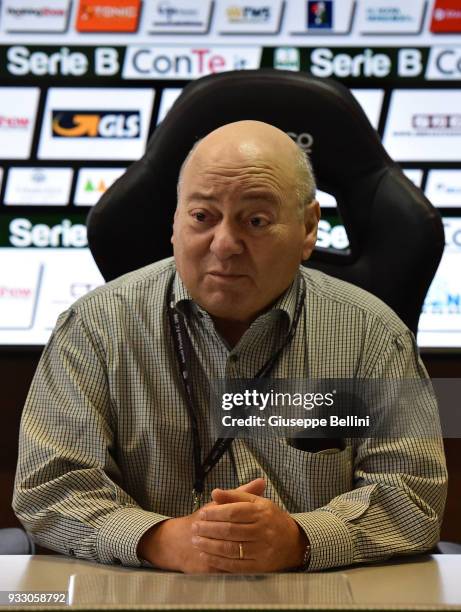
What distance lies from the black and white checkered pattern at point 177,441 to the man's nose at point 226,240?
5.3 inches

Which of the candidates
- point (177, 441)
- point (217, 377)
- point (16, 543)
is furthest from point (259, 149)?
point (16, 543)

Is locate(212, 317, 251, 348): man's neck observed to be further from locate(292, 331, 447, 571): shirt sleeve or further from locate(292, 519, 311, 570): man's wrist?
locate(292, 519, 311, 570): man's wrist

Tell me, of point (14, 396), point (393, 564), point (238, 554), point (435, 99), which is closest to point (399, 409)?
point (393, 564)

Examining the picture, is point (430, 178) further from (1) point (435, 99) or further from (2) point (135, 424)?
(2) point (135, 424)

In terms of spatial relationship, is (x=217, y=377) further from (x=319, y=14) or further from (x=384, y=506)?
(x=319, y=14)

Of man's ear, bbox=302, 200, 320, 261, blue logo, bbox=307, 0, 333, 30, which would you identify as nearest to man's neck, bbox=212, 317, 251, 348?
man's ear, bbox=302, 200, 320, 261

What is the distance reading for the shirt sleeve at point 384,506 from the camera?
1.46m

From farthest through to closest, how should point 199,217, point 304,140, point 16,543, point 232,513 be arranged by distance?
point 304,140 < point 199,217 < point 16,543 < point 232,513

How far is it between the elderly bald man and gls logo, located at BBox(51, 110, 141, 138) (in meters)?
1.40

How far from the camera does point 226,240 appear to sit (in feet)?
5.22

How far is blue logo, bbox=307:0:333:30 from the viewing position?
120 inches

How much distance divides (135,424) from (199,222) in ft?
1.15

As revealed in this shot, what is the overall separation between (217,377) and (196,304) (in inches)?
5.2

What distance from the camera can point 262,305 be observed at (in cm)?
170
